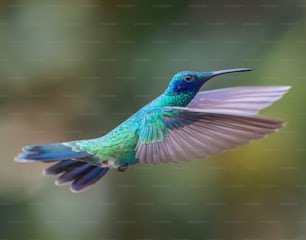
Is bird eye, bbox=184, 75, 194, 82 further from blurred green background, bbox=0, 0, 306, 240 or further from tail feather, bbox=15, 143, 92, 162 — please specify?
blurred green background, bbox=0, 0, 306, 240

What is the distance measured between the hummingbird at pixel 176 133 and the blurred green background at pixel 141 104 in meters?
0.61

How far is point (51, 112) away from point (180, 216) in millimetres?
301

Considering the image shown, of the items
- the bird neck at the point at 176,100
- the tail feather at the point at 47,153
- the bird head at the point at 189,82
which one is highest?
the bird head at the point at 189,82

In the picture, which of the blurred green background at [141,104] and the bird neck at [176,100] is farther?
the blurred green background at [141,104]

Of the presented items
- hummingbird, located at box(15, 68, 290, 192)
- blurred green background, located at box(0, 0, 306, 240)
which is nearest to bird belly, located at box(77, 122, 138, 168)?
hummingbird, located at box(15, 68, 290, 192)

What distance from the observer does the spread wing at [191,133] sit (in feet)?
1.29

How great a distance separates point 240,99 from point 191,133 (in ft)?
0.23

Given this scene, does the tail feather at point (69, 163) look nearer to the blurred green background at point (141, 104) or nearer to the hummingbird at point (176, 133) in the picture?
the hummingbird at point (176, 133)

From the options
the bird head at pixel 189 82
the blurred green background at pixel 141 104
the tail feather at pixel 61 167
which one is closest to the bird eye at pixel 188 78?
the bird head at pixel 189 82

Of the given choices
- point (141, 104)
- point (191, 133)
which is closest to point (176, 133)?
point (191, 133)

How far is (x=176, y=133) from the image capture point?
467mm

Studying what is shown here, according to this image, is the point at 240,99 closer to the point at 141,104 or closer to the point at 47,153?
the point at 47,153

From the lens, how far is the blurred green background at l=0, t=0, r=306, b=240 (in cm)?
118

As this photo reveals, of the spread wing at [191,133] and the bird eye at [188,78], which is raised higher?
the bird eye at [188,78]
